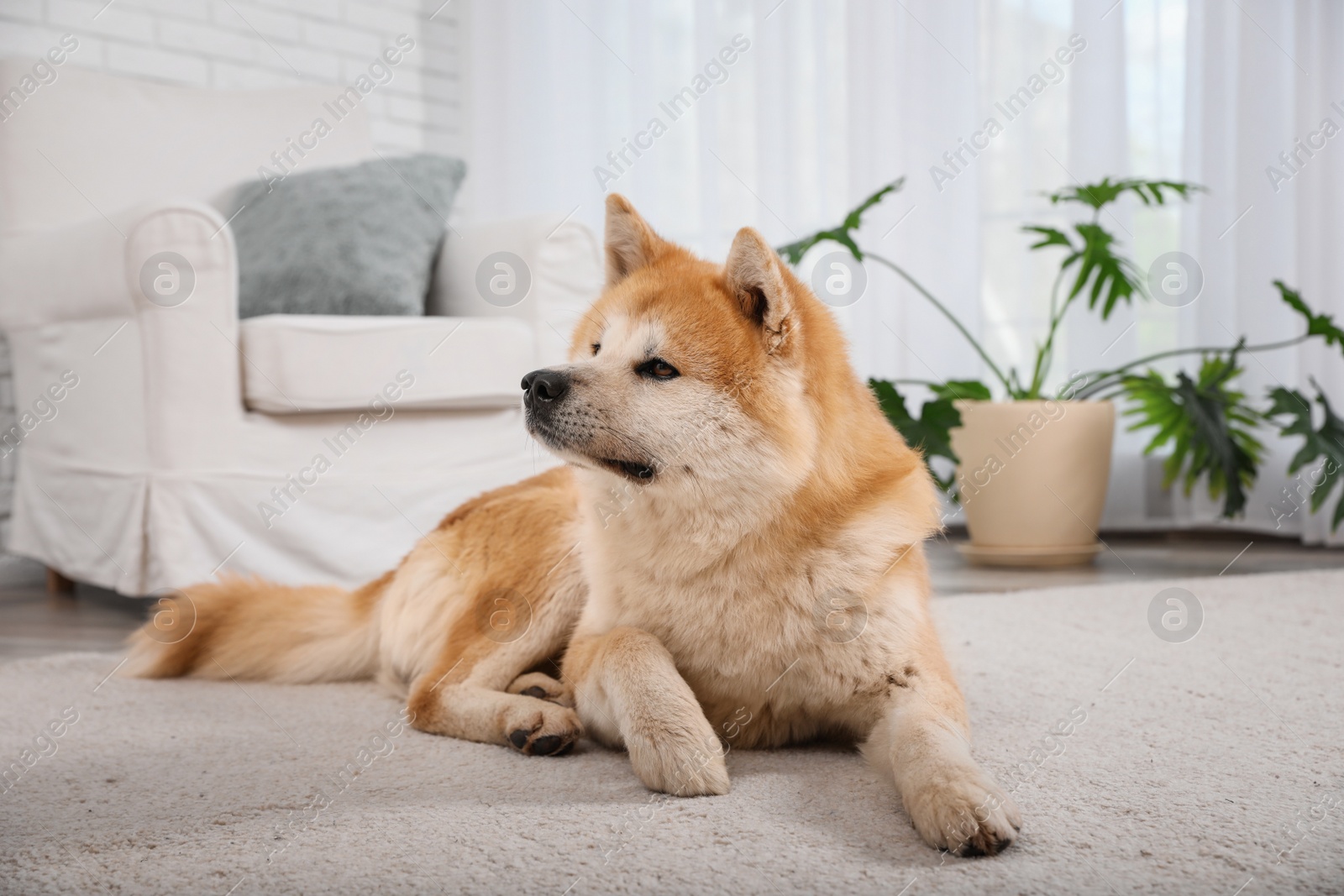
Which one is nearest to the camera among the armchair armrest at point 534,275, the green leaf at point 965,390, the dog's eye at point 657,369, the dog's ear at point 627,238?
the dog's eye at point 657,369

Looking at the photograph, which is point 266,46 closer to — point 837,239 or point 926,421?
point 837,239

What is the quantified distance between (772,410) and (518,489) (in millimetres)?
621

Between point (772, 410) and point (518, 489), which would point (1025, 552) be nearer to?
point (518, 489)

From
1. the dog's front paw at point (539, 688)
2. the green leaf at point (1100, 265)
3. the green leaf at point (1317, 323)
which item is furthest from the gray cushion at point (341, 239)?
the green leaf at point (1317, 323)

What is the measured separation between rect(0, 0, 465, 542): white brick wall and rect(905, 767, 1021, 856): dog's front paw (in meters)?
3.18

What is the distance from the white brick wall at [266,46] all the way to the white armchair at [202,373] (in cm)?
43

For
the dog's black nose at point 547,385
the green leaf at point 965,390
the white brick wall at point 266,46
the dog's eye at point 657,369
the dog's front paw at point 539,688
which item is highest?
the white brick wall at point 266,46

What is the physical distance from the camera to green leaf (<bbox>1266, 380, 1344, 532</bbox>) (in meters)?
2.92

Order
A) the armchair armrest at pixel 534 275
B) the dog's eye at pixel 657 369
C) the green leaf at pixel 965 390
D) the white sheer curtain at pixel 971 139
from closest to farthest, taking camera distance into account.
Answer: the dog's eye at pixel 657 369 → the armchair armrest at pixel 534 275 → the green leaf at pixel 965 390 → the white sheer curtain at pixel 971 139

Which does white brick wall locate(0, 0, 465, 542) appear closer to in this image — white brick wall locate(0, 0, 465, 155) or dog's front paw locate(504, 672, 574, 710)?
white brick wall locate(0, 0, 465, 155)

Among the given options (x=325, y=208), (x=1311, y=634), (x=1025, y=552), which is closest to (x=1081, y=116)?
(x=1025, y=552)

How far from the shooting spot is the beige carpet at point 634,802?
98cm

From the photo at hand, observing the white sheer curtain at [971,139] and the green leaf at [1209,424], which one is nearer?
the green leaf at [1209,424]

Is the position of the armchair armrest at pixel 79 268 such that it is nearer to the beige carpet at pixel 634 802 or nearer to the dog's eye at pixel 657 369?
the beige carpet at pixel 634 802
